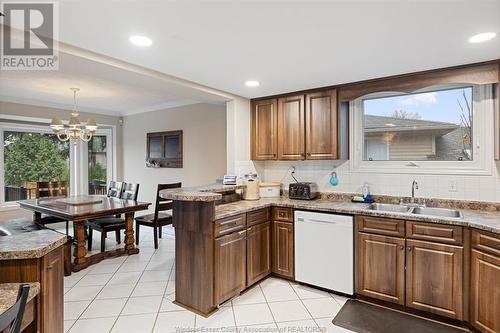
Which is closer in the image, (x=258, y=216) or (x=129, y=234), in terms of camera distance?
(x=258, y=216)

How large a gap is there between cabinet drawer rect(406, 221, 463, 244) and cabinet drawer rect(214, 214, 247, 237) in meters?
1.50

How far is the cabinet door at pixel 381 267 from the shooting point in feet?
8.34

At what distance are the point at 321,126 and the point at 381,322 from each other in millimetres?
2077

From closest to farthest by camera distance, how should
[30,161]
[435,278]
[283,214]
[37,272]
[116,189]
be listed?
[37,272] < [435,278] < [283,214] < [116,189] < [30,161]

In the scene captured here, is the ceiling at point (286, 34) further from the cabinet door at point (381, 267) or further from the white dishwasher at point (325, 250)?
the cabinet door at point (381, 267)

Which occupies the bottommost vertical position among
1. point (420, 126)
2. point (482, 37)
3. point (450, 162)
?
point (450, 162)

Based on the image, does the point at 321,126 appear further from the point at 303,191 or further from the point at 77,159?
the point at 77,159

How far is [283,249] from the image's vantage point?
10.5ft

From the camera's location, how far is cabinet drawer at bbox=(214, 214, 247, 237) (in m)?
2.52

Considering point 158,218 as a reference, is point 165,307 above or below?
below

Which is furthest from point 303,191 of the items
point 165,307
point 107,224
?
point 107,224

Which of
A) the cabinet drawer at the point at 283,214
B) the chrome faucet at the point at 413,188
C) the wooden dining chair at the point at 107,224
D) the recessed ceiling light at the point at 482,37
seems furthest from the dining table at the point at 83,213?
the recessed ceiling light at the point at 482,37

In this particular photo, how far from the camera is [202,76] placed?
2.96 m

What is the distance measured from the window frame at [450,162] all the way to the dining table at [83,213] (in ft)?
9.82
